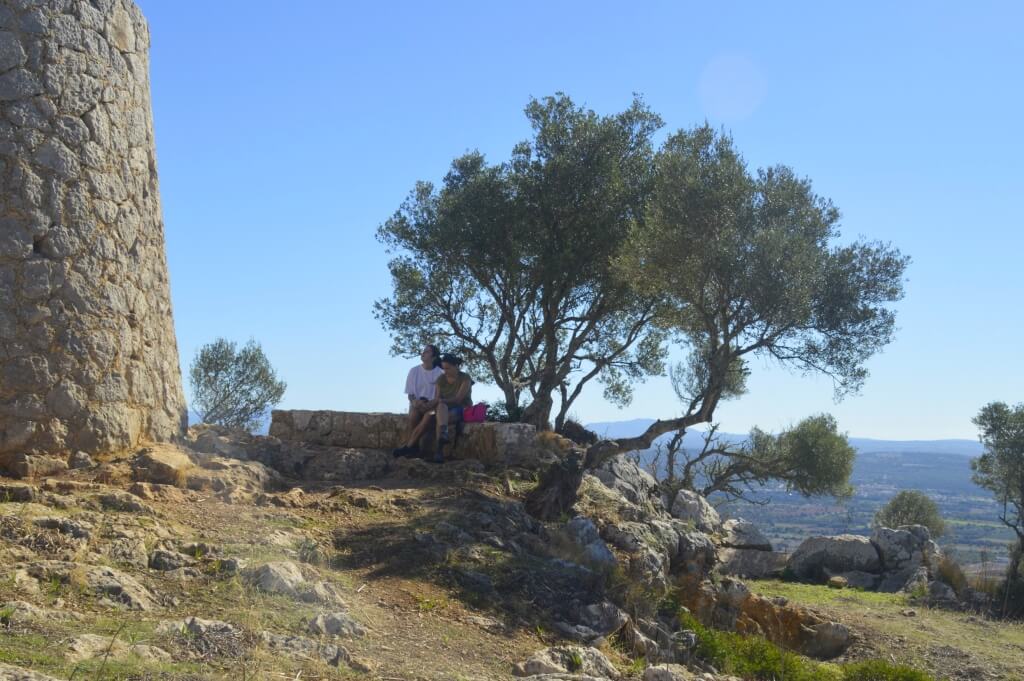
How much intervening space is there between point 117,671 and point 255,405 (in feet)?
82.6

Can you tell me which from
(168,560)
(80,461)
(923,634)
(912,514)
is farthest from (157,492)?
(912,514)

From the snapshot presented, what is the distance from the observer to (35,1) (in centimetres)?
894

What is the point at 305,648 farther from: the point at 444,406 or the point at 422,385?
the point at 422,385

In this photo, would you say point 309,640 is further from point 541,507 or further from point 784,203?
point 784,203

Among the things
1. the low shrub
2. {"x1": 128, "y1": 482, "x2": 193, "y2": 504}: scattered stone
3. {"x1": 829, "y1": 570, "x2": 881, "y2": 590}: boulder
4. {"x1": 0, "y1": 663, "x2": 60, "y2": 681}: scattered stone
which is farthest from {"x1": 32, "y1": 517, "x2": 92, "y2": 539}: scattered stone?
the low shrub

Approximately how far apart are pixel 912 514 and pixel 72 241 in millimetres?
32748

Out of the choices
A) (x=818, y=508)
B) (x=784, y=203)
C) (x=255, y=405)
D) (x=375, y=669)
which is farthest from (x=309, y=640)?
(x=818, y=508)

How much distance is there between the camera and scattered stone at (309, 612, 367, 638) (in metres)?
6.39

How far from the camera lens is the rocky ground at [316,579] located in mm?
5609

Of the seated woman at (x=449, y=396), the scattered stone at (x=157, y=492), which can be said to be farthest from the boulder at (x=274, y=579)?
the seated woman at (x=449, y=396)

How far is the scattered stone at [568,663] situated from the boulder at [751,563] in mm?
11585

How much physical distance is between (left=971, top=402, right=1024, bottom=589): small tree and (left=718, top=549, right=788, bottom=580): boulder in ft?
31.4

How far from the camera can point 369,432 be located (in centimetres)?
1280

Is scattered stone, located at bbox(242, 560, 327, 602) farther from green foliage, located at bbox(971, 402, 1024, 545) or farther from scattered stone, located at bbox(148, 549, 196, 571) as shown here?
green foliage, located at bbox(971, 402, 1024, 545)
